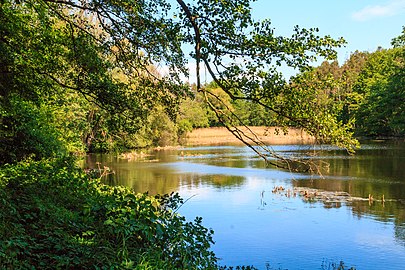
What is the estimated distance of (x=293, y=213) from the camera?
59.9 ft

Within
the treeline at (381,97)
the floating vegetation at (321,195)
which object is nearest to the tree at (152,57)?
the floating vegetation at (321,195)

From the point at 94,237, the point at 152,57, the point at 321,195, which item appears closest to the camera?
the point at 94,237

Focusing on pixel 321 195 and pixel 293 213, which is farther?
pixel 321 195

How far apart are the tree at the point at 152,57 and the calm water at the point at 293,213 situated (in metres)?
1.43

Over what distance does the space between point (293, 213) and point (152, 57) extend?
40.9ft

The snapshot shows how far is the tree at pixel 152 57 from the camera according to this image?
5.74 meters

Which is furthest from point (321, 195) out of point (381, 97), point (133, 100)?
point (381, 97)

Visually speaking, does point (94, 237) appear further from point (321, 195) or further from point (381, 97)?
point (381, 97)

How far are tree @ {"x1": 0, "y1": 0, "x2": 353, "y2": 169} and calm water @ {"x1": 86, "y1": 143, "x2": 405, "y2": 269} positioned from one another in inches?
56.2

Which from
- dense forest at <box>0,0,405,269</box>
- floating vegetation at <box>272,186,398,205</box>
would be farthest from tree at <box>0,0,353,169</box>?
floating vegetation at <box>272,186,398,205</box>

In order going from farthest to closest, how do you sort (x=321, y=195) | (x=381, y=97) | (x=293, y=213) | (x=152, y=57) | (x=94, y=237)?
(x=381, y=97) → (x=321, y=195) → (x=293, y=213) → (x=152, y=57) → (x=94, y=237)

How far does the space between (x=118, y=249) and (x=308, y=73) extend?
3.53 m

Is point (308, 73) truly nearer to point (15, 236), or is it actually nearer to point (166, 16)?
A: point (166, 16)

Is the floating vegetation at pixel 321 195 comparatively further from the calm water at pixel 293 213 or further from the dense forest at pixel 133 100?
the dense forest at pixel 133 100
